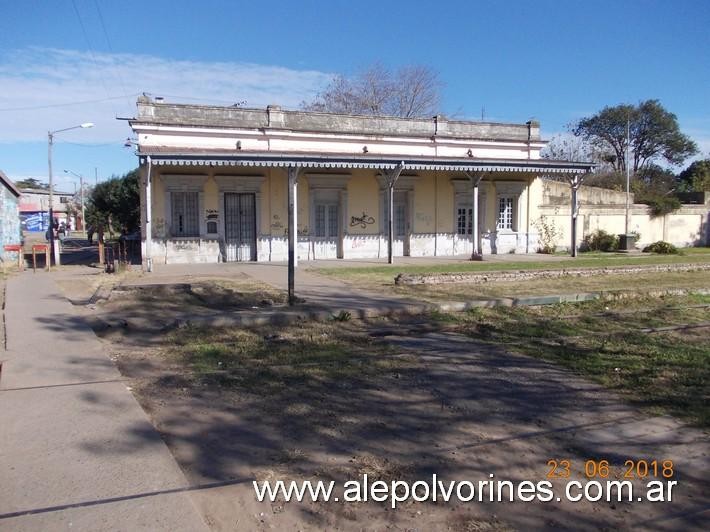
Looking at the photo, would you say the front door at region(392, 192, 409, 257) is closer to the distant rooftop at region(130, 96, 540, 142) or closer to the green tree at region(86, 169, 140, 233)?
the distant rooftop at region(130, 96, 540, 142)

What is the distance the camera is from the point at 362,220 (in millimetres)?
22031

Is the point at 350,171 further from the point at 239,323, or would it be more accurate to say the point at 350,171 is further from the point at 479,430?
the point at 479,430

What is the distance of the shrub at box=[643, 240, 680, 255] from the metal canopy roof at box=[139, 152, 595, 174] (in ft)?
17.4

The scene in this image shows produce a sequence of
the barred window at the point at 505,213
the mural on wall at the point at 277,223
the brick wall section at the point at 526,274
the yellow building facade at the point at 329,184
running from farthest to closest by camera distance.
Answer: the barred window at the point at 505,213 → the mural on wall at the point at 277,223 → the yellow building facade at the point at 329,184 → the brick wall section at the point at 526,274

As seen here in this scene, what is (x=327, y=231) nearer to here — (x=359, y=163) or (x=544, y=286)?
(x=359, y=163)

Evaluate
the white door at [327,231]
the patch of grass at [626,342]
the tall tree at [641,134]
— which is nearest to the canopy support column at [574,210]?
the white door at [327,231]

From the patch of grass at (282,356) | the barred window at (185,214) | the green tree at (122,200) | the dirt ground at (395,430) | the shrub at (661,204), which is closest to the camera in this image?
the dirt ground at (395,430)

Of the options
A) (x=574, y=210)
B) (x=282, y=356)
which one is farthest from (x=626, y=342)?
(x=574, y=210)

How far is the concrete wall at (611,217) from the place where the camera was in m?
25.2

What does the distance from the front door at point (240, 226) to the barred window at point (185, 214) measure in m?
0.98

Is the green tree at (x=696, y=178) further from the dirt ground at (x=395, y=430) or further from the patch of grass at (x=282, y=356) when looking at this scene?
the dirt ground at (x=395, y=430)

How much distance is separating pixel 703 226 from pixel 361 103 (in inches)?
899

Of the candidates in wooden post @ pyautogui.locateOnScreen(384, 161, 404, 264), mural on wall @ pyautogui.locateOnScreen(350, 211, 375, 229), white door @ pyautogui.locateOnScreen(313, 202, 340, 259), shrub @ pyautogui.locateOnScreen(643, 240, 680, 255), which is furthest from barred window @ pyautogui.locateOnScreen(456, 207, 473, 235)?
shrub @ pyautogui.locateOnScreen(643, 240, 680, 255)

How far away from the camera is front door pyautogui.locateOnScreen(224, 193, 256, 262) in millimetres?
20438
